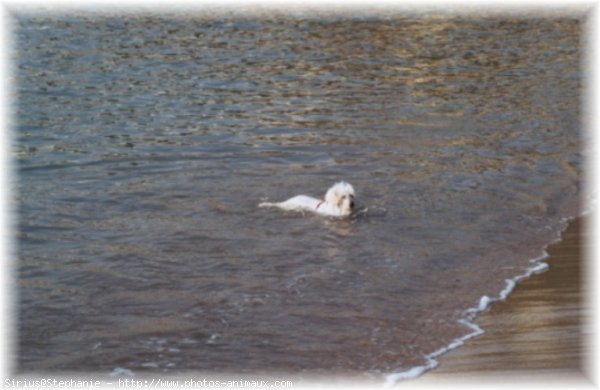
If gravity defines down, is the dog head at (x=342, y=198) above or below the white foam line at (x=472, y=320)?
above

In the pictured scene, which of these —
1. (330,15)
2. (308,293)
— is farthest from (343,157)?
(330,15)

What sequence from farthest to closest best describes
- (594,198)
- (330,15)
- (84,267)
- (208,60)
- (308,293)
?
(330,15), (208,60), (594,198), (84,267), (308,293)

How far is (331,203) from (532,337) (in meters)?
3.86

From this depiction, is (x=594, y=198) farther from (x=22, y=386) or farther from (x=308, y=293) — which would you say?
(x=22, y=386)

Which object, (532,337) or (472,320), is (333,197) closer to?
(472,320)

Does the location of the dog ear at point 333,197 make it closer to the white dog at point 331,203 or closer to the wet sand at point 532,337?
the white dog at point 331,203

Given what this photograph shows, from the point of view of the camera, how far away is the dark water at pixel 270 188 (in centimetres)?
782

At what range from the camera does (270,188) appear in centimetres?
1214

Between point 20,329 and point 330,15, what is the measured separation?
1943 cm

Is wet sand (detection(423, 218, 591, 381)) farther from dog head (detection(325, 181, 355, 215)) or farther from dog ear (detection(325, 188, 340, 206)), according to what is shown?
dog ear (detection(325, 188, 340, 206))

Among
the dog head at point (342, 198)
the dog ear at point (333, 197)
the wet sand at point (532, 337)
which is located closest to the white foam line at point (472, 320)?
the wet sand at point (532, 337)

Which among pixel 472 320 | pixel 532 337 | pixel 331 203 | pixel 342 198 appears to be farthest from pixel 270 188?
pixel 532 337

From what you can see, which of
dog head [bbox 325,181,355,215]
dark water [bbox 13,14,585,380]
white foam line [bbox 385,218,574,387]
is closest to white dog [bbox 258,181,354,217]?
dog head [bbox 325,181,355,215]

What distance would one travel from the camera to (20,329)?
25.7 feet
